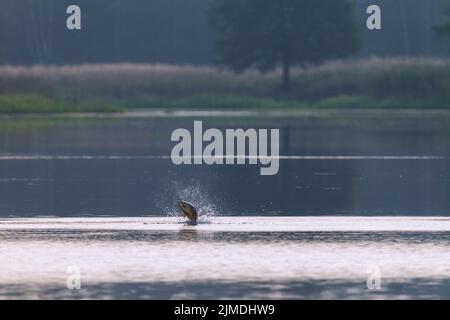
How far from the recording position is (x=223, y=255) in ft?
56.2

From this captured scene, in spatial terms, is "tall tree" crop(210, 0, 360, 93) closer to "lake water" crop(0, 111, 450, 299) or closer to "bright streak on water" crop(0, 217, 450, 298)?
"lake water" crop(0, 111, 450, 299)

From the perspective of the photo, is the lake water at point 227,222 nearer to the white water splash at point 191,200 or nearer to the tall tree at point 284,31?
the white water splash at point 191,200

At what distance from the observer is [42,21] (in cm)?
10488

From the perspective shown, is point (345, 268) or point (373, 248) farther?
point (373, 248)

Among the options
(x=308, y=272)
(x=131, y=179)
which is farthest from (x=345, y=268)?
(x=131, y=179)

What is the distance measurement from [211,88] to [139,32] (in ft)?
106

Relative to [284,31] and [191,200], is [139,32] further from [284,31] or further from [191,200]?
[191,200]

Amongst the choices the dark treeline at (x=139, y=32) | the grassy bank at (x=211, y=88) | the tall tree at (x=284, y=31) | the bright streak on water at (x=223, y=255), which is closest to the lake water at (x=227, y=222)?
the bright streak on water at (x=223, y=255)

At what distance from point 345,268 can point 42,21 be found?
9059cm

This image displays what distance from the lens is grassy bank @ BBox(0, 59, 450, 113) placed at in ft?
218

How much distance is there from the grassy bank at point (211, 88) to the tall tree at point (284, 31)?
5.44 metres

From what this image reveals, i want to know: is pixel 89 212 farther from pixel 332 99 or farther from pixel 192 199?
pixel 332 99

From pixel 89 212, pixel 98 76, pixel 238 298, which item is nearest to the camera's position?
pixel 238 298

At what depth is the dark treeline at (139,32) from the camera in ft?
331
